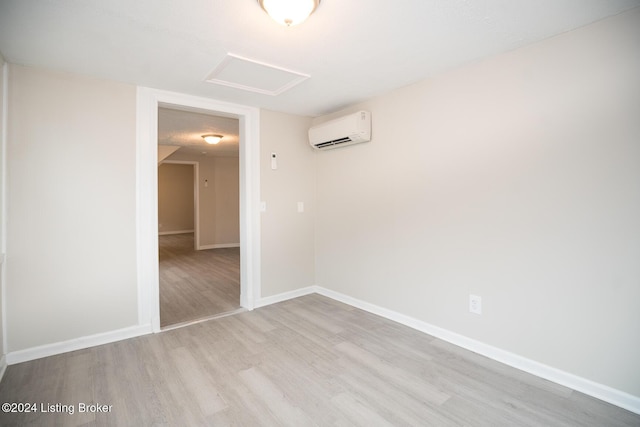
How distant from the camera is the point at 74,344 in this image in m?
2.44

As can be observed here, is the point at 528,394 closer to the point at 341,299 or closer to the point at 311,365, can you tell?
the point at 311,365

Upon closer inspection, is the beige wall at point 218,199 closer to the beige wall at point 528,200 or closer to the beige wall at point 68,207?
the beige wall at point 68,207

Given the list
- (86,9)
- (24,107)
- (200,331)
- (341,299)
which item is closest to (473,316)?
(341,299)

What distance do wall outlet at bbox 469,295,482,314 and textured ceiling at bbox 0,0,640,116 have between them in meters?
1.82

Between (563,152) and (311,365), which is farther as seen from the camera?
(311,365)

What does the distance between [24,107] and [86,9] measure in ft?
3.88

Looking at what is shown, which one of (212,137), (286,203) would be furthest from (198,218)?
(286,203)

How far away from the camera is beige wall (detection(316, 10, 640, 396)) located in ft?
5.74

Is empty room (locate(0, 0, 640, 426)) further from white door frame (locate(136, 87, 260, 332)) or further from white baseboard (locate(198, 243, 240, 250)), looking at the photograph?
white baseboard (locate(198, 243, 240, 250))

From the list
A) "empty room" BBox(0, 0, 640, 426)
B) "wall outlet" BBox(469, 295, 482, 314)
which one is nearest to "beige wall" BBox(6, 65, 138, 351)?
"empty room" BBox(0, 0, 640, 426)

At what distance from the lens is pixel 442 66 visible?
2.38 m

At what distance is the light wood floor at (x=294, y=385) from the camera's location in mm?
1675

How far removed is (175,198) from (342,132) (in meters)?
9.27

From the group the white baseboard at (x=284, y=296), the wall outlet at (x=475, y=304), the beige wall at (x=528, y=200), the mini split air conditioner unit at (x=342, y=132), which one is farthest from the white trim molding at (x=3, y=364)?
the wall outlet at (x=475, y=304)
